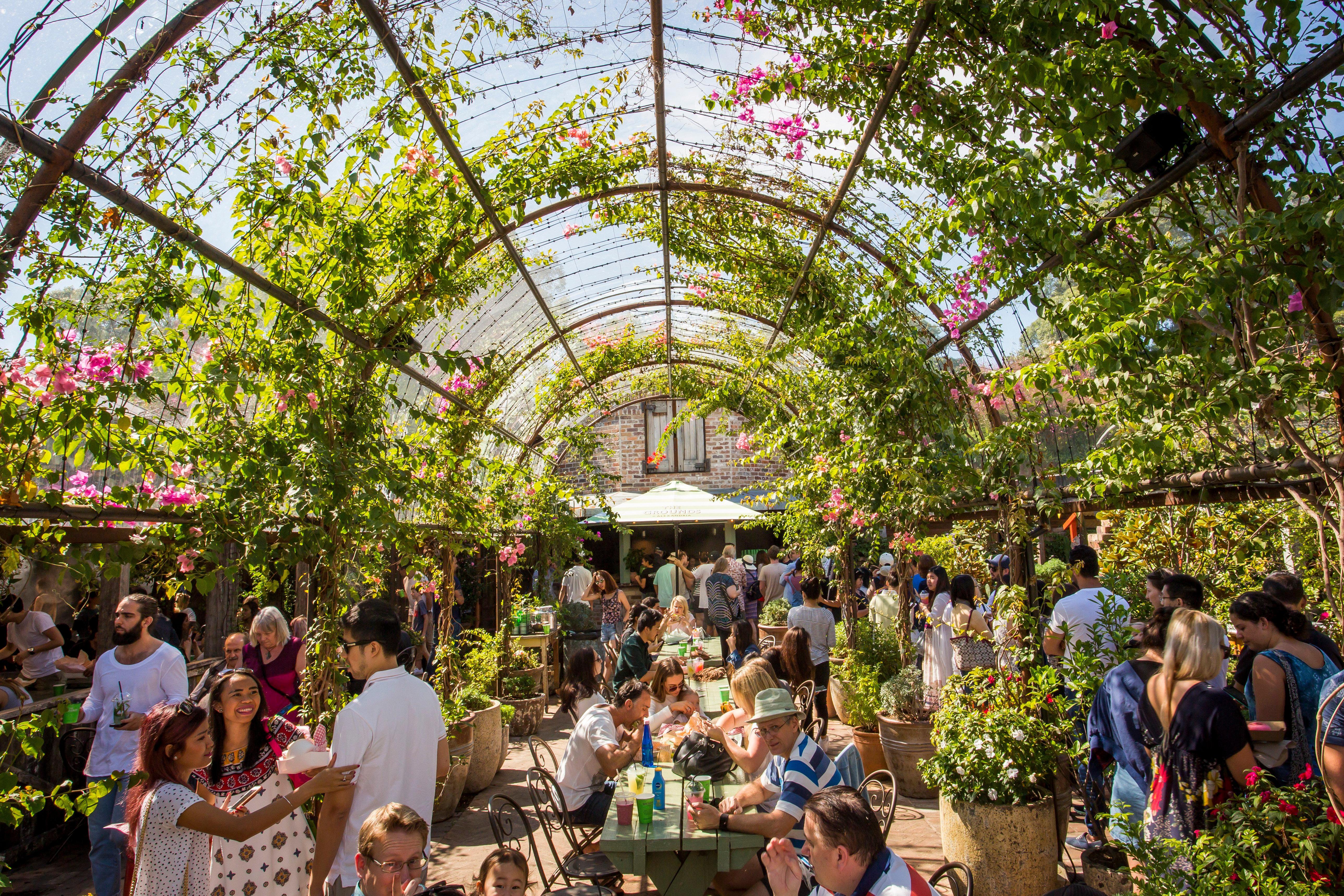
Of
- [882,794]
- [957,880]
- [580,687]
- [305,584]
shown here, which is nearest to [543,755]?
[580,687]

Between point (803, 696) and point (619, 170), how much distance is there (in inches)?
156

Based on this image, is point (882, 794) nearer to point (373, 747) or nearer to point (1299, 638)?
point (1299, 638)

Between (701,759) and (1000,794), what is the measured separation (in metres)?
1.44

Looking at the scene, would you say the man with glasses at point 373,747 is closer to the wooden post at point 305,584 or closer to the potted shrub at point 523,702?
the wooden post at point 305,584

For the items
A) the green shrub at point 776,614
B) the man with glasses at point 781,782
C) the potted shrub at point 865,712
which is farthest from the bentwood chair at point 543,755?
the green shrub at point 776,614

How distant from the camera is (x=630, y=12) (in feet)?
13.1

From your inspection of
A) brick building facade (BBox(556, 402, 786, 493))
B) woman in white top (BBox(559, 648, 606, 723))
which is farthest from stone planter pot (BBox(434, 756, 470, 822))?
brick building facade (BBox(556, 402, 786, 493))

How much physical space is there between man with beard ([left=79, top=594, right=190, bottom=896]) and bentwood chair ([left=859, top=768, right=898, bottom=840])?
345 centimetres

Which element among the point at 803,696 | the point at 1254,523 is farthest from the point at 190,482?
the point at 1254,523

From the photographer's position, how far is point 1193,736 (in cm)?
306

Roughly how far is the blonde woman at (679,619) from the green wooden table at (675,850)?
231 inches

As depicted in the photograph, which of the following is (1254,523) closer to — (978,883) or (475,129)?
(978,883)

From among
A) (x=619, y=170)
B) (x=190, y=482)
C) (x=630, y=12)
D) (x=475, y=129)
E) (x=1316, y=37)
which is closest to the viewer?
(x=1316, y=37)

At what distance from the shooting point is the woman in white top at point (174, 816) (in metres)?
2.69
